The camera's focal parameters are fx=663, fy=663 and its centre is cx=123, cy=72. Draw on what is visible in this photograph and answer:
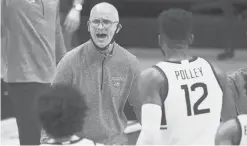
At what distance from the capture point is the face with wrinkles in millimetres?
3787

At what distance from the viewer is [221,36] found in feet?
31.6

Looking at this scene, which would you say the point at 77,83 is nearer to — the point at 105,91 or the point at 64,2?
the point at 105,91

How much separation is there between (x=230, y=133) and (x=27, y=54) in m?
2.02

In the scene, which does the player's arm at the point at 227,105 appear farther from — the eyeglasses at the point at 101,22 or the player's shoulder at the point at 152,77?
the eyeglasses at the point at 101,22

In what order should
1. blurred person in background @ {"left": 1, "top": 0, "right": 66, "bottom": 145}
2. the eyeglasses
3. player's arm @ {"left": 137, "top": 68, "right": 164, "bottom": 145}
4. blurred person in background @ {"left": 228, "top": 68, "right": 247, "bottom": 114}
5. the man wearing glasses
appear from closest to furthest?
player's arm @ {"left": 137, "top": 68, "right": 164, "bottom": 145}, blurred person in background @ {"left": 228, "top": 68, "right": 247, "bottom": 114}, the man wearing glasses, the eyeglasses, blurred person in background @ {"left": 1, "top": 0, "right": 66, "bottom": 145}

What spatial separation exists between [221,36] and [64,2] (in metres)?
2.79

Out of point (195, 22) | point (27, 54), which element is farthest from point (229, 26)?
point (27, 54)

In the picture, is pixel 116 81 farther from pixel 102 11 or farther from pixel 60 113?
pixel 60 113

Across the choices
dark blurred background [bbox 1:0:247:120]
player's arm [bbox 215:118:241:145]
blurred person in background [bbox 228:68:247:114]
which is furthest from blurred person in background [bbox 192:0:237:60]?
player's arm [bbox 215:118:241:145]

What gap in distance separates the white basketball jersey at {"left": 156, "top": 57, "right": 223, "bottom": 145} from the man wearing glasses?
28.4 inches

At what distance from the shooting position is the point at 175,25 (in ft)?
10.1

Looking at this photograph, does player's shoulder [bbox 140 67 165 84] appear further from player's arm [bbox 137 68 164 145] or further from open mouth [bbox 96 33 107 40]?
open mouth [bbox 96 33 107 40]

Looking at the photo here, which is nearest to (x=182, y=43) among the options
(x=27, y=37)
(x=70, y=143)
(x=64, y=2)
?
(x=70, y=143)

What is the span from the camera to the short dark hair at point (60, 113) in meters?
2.67
